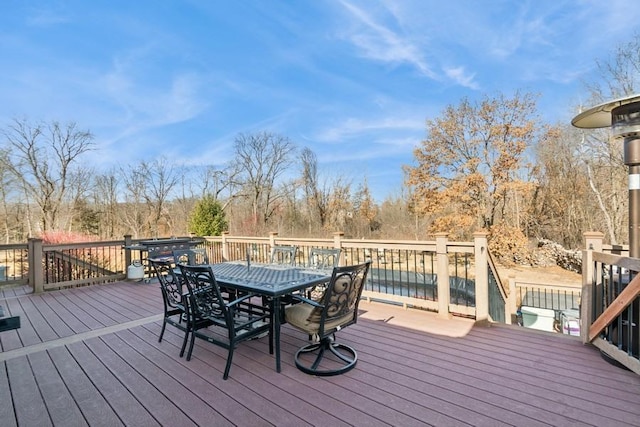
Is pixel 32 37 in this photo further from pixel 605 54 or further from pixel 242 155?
pixel 605 54

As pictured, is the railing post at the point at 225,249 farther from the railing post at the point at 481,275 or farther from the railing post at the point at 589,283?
the railing post at the point at 589,283

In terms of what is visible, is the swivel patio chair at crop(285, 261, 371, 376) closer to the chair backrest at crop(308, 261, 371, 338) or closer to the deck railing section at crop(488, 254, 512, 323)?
the chair backrest at crop(308, 261, 371, 338)

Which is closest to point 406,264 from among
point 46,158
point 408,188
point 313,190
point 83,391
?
point 83,391

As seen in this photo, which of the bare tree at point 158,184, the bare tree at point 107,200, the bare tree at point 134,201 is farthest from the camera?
the bare tree at point 158,184

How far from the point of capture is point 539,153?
500 inches

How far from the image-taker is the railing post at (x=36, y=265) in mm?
5406

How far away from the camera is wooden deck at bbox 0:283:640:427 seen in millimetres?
1898

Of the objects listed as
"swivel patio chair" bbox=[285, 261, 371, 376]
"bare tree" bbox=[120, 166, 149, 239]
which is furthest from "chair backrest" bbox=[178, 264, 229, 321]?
"bare tree" bbox=[120, 166, 149, 239]

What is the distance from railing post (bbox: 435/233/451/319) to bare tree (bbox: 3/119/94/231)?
698 inches

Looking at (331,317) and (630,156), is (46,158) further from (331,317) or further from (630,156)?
(630,156)

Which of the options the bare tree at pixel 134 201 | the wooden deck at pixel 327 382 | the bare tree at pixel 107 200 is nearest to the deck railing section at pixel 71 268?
the wooden deck at pixel 327 382

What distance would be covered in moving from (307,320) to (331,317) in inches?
8.1

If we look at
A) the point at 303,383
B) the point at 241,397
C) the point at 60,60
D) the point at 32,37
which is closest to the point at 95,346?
the point at 241,397

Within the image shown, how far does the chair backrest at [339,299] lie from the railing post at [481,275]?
1660 mm
